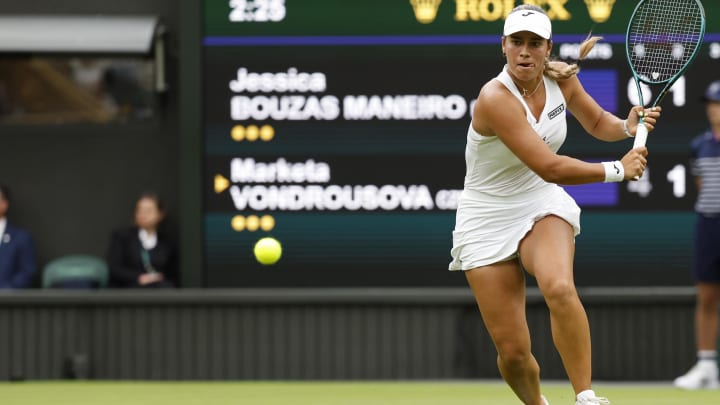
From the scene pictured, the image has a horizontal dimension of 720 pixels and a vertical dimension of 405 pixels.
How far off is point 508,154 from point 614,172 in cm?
44

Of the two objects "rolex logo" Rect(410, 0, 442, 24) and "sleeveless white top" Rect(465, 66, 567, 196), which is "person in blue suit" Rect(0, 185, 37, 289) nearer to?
"rolex logo" Rect(410, 0, 442, 24)

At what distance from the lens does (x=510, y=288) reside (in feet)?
16.9

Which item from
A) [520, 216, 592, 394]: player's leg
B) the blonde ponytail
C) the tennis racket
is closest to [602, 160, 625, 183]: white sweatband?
[520, 216, 592, 394]: player's leg

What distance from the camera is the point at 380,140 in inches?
321

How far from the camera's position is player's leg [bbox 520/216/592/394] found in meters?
4.91

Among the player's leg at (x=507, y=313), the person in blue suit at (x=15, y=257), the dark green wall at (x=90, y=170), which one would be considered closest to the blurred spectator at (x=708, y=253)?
the player's leg at (x=507, y=313)

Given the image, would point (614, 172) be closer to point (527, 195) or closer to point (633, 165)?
point (633, 165)

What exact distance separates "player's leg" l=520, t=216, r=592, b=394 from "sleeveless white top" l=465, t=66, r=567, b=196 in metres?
0.21

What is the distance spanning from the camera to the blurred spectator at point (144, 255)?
332 inches

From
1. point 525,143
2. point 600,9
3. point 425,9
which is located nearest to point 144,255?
point 425,9

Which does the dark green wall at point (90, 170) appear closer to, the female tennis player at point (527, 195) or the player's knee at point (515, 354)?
the female tennis player at point (527, 195)

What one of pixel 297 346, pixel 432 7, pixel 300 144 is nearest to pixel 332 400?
pixel 297 346

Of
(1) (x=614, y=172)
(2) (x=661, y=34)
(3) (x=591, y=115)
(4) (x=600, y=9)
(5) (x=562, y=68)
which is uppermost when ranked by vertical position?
(4) (x=600, y=9)

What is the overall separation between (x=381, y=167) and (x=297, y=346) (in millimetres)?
1119
